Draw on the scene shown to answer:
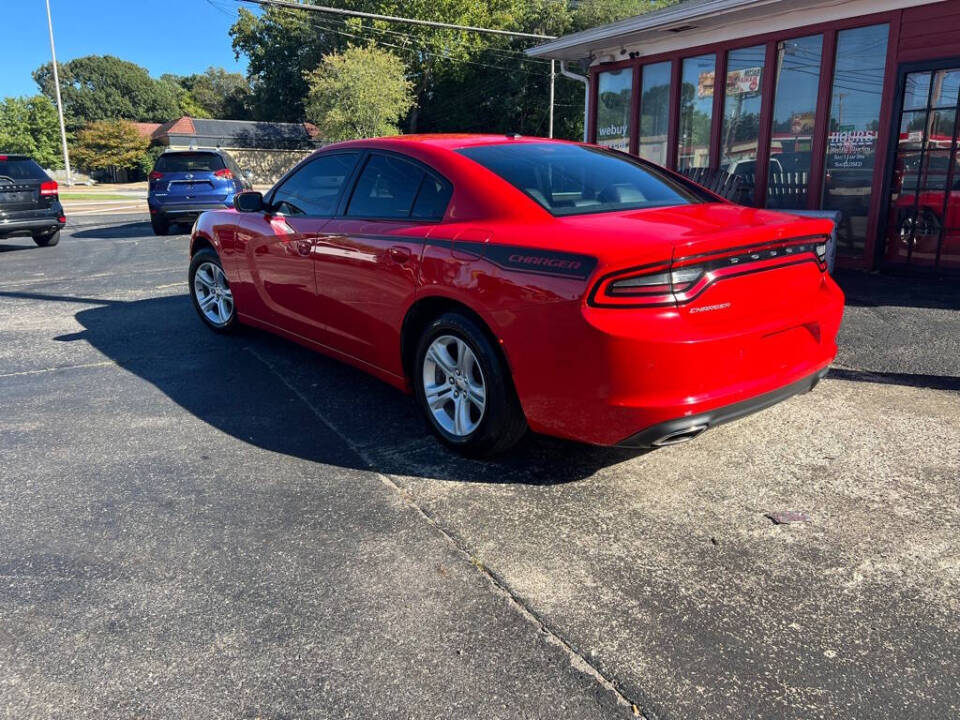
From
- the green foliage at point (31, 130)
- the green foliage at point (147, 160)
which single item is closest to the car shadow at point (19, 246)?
the green foliage at point (147, 160)

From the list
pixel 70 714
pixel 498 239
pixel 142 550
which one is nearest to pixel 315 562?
pixel 142 550

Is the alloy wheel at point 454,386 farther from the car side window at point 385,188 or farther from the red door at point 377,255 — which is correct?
the car side window at point 385,188

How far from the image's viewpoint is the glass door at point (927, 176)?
27.5 ft

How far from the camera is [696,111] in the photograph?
36.8 ft

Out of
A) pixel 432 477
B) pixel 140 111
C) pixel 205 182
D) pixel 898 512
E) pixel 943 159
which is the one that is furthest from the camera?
pixel 140 111

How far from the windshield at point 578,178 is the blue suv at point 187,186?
1110cm

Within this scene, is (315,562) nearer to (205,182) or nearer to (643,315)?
(643,315)

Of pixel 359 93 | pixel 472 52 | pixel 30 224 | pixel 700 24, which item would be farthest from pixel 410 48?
pixel 700 24

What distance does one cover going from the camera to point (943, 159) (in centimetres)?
847

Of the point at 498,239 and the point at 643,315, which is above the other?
the point at 498,239

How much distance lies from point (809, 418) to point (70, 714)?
372 cm

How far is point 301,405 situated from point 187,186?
11.0 metres

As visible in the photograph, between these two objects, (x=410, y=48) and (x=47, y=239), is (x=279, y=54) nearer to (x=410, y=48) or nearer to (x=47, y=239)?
(x=410, y=48)

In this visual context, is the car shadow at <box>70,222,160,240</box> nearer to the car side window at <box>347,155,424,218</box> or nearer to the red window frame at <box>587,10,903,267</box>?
the red window frame at <box>587,10,903,267</box>
